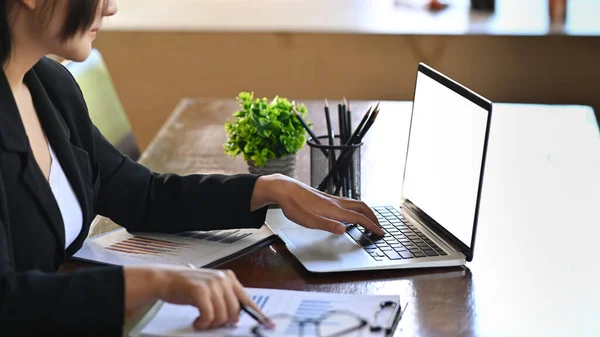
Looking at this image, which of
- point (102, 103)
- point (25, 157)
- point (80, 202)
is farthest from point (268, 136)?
point (102, 103)

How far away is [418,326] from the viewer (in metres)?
1.05

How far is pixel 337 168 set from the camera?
1472mm

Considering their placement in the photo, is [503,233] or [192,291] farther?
[503,233]

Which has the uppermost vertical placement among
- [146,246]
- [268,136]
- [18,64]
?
[18,64]

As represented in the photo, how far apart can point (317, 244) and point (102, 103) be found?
124 centimetres

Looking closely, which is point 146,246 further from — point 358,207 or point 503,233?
point 503,233

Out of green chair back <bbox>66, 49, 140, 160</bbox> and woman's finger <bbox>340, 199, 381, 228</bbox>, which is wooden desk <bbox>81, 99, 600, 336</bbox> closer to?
woman's finger <bbox>340, 199, 381, 228</bbox>

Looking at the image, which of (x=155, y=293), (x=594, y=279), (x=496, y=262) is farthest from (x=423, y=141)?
(x=155, y=293)

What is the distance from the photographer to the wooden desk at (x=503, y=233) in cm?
109

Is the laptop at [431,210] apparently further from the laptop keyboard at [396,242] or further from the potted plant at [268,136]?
the potted plant at [268,136]

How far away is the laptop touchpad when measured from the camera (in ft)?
4.11

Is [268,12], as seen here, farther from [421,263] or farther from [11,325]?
[11,325]

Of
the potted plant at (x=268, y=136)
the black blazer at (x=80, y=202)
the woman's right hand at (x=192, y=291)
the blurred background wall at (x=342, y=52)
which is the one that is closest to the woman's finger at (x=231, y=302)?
the woman's right hand at (x=192, y=291)

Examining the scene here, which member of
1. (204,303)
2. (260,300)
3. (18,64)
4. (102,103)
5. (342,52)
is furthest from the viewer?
(342,52)
